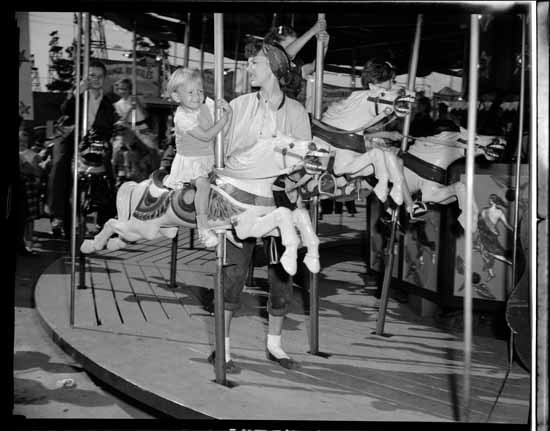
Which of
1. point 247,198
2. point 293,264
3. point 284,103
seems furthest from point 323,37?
point 293,264

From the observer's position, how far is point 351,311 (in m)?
5.87

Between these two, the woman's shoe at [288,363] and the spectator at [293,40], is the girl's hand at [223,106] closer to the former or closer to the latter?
the spectator at [293,40]

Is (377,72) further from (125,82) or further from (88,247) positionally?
(88,247)

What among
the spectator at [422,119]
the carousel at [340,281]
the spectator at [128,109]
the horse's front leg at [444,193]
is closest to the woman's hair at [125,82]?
the spectator at [128,109]

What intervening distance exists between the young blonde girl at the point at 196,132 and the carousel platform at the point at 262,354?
2.72 feet

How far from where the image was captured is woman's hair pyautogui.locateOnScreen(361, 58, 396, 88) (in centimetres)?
504

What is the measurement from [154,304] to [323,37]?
96.4 inches

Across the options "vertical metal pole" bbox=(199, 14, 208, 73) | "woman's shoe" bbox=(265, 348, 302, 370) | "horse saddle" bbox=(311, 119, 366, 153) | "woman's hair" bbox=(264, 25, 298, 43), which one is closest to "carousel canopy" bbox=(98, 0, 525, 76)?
"vertical metal pole" bbox=(199, 14, 208, 73)

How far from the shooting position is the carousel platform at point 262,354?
12.1 ft

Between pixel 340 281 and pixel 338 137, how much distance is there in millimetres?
2466

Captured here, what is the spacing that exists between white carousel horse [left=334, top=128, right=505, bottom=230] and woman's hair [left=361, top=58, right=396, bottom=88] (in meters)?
0.55

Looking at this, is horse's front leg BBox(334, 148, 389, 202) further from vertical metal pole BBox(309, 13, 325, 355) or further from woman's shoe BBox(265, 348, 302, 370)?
woman's shoe BBox(265, 348, 302, 370)

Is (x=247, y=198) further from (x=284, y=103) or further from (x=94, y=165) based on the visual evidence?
(x=94, y=165)

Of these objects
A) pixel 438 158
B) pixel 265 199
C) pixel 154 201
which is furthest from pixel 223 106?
pixel 438 158
